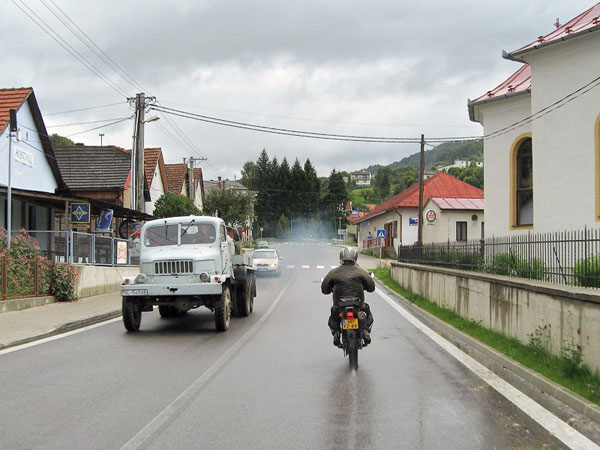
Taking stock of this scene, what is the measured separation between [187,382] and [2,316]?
25.8ft

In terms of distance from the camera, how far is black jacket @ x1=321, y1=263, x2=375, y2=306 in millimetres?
8117

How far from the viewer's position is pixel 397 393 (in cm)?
648

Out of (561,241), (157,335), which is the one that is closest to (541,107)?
(561,241)

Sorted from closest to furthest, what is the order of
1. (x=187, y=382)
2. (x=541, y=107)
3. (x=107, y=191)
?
(x=187, y=382)
(x=541, y=107)
(x=107, y=191)

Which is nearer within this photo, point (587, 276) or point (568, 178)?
point (587, 276)

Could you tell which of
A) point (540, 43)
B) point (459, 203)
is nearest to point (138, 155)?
point (540, 43)

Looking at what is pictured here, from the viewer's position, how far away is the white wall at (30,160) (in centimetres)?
2153

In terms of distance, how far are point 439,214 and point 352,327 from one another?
38743 millimetres

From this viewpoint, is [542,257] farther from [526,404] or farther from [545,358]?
[526,404]

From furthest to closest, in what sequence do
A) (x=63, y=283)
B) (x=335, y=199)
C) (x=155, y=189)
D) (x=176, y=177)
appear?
(x=335, y=199)
(x=176, y=177)
(x=155, y=189)
(x=63, y=283)

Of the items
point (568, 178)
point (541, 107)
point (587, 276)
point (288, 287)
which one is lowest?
point (288, 287)

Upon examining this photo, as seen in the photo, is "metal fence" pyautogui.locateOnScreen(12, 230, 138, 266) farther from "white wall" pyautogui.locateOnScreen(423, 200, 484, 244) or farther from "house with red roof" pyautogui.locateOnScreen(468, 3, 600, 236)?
"white wall" pyautogui.locateOnScreen(423, 200, 484, 244)

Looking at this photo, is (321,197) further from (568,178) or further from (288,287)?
(568,178)

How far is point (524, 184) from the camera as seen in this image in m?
19.6
